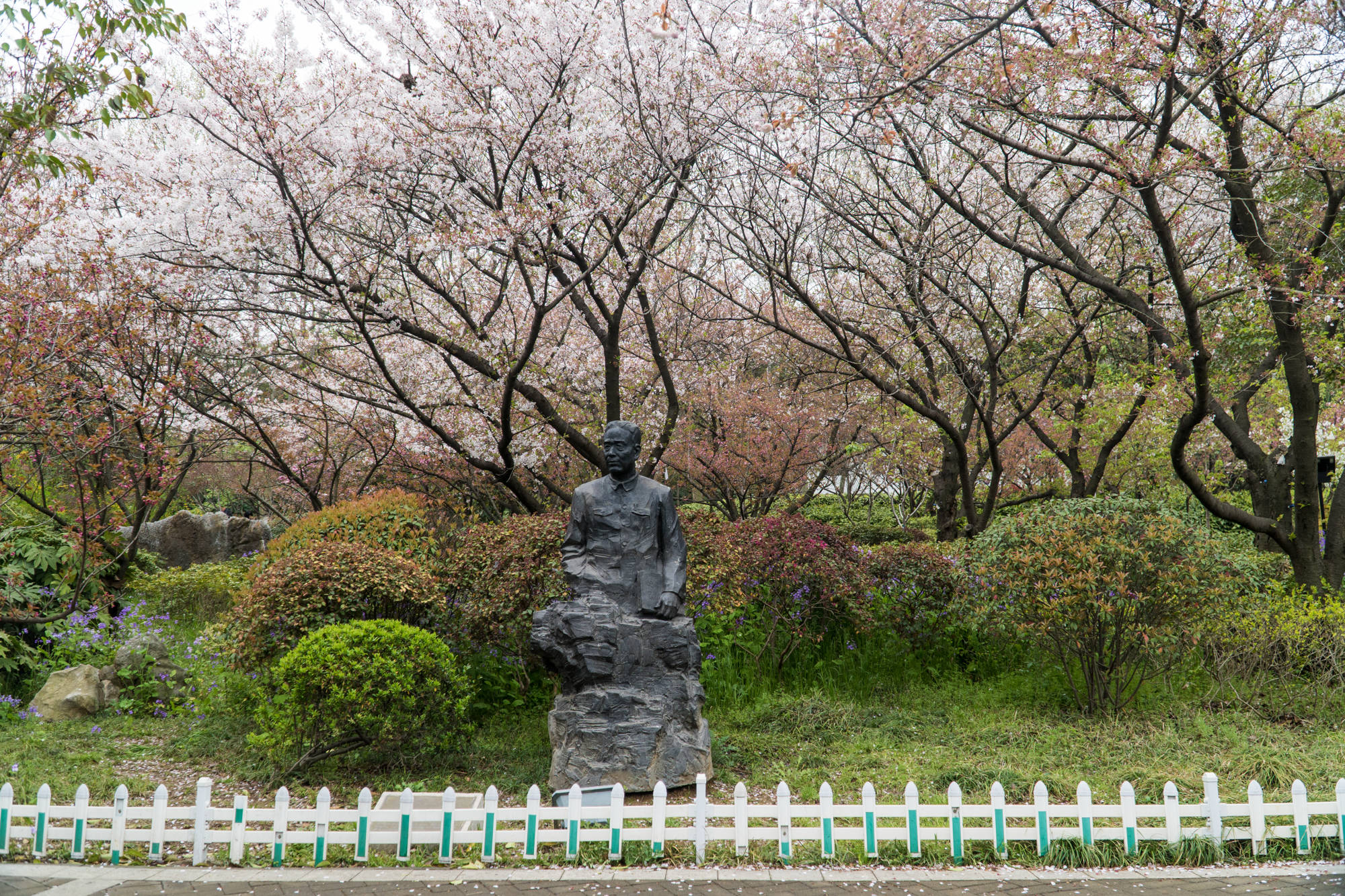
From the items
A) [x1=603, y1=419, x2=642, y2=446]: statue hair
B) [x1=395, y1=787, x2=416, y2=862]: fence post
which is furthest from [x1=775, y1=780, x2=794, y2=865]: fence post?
[x1=603, y1=419, x2=642, y2=446]: statue hair

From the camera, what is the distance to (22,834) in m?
4.63

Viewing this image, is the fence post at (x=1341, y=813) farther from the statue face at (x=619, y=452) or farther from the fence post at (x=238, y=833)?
the fence post at (x=238, y=833)

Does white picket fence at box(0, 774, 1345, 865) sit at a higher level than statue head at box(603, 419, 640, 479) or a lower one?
lower

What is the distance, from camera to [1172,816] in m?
4.61

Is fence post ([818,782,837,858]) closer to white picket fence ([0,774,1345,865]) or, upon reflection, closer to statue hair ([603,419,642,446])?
white picket fence ([0,774,1345,865])

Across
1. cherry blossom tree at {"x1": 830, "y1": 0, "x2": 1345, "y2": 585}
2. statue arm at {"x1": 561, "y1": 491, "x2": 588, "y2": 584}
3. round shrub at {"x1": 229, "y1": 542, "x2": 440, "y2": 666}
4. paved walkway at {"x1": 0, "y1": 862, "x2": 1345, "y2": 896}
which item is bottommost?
paved walkway at {"x1": 0, "y1": 862, "x2": 1345, "y2": 896}

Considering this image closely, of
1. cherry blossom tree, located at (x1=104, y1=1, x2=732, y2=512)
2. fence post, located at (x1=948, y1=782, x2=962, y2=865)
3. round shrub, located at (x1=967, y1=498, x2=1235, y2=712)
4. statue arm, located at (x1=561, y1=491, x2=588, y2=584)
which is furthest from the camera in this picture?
cherry blossom tree, located at (x1=104, y1=1, x2=732, y2=512)

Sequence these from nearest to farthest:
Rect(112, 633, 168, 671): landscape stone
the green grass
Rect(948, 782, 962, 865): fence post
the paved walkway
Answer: the paved walkway
Rect(948, 782, 962, 865): fence post
the green grass
Rect(112, 633, 168, 671): landscape stone

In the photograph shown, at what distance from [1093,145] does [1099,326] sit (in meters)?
4.82

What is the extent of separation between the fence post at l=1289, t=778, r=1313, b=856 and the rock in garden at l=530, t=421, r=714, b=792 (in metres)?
3.34

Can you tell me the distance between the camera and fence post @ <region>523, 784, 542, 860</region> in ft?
15.0

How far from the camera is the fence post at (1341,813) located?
4566 millimetres

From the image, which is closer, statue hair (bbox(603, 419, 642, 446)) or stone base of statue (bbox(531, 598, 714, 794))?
stone base of statue (bbox(531, 598, 714, 794))

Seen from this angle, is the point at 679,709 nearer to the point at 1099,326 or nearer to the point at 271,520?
the point at 1099,326
